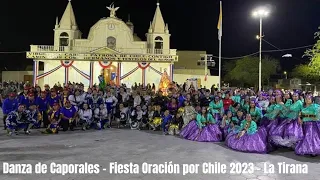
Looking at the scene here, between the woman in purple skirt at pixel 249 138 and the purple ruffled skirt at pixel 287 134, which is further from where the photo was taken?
the woman in purple skirt at pixel 249 138

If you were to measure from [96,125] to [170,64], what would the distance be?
1939 cm

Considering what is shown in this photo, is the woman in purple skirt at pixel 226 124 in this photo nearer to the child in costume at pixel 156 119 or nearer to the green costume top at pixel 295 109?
the green costume top at pixel 295 109

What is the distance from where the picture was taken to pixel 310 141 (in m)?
6.96

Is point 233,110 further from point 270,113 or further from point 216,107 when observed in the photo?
point 270,113

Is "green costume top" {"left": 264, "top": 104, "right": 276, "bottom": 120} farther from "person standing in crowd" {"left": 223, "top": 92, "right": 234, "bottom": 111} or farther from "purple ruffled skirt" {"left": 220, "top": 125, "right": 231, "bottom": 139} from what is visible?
"person standing in crowd" {"left": 223, "top": 92, "right": 234, "bottom": 111}

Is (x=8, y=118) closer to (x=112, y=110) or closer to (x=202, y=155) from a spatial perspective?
(x=112, y=110)

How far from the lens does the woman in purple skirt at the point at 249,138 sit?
7.46m

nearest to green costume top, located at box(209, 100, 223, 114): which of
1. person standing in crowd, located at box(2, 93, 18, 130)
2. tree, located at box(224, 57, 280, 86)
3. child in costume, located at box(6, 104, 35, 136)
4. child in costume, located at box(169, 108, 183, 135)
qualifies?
child in costume, located at box(169, 108, 183, 135)

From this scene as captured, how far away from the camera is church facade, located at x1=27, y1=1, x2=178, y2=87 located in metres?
29.0

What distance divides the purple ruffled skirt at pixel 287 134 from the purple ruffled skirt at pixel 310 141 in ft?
0.43

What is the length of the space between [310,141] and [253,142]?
124 cm

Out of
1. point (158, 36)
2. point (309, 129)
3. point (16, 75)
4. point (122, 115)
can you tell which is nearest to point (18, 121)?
point (122, 115)

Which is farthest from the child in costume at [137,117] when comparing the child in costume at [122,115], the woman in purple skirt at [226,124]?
the woman in purple skirt at [226,124]

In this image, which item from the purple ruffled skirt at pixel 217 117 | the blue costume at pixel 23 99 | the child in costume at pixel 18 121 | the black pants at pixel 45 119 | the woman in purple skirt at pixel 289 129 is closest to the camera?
the woman in purple skirt at pixel 289 129
